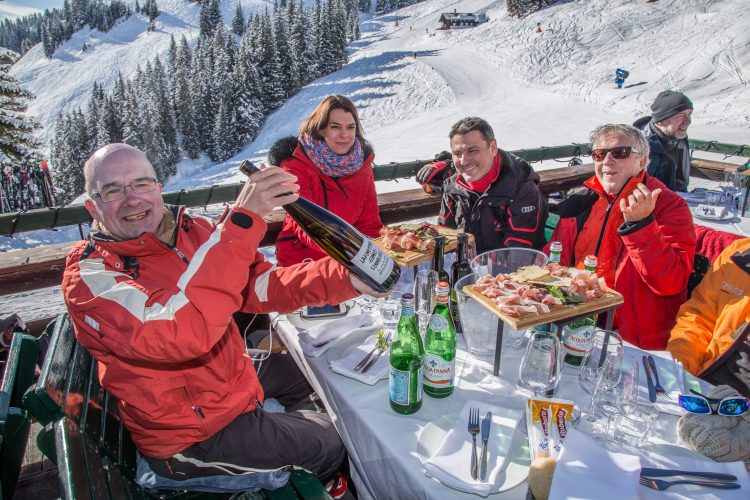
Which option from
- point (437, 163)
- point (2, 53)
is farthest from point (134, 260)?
point (2, 53)

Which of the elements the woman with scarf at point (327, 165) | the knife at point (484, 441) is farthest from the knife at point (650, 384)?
the woman with scarf at point (327, 165)

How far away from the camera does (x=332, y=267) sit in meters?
2.11

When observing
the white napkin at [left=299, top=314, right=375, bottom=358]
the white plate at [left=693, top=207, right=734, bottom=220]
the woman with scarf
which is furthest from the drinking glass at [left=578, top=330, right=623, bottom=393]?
the white plate at [left=693, top=207, right=734, bottom=220]

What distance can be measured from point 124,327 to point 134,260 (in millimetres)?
404

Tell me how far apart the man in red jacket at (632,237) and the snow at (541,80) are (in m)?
11.0

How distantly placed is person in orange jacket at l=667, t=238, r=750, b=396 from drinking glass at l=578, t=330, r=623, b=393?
2.24ft

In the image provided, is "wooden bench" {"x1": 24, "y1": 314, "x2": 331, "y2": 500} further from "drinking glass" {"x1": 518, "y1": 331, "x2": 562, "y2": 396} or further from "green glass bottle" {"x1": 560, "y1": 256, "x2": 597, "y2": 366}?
"green glass bottle" {"x1": 560, "y1": 256, "x2": 597, "y2": 366}

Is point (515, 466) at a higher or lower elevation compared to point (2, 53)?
lower

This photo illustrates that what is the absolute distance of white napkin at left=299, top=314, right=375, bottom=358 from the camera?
2096 millimetres

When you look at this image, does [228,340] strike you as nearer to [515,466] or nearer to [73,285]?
[73,285]

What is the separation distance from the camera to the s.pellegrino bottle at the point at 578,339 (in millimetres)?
1871

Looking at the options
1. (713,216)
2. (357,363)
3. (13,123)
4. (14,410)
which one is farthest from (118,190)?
(13,123)

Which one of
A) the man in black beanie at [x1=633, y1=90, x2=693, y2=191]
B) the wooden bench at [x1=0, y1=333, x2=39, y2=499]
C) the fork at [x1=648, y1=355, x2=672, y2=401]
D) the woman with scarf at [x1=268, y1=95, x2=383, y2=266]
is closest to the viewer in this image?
the wooden bench at [x1=0, y1=333, x2=39, y2=499]

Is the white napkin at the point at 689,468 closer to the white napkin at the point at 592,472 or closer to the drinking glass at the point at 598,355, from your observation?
the white napkin at the point at 592,472
